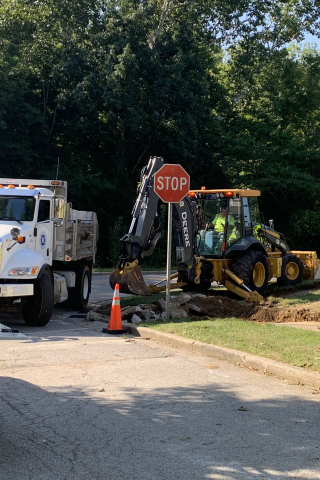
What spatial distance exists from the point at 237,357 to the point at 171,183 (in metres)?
4.31

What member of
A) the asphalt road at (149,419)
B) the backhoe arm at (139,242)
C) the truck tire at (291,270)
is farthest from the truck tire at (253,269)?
the asphalt road at (149,419)

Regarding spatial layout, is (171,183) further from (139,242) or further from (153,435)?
(153,435)

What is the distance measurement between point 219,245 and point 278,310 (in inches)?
155

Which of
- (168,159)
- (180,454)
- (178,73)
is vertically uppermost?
(178,73)

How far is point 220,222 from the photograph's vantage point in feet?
59.1

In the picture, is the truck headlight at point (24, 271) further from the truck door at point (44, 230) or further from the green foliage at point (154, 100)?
the green foliage at point (154, 100)

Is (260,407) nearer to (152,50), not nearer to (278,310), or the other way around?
(278,310)

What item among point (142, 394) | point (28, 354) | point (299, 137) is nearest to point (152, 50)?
point (299, 137)

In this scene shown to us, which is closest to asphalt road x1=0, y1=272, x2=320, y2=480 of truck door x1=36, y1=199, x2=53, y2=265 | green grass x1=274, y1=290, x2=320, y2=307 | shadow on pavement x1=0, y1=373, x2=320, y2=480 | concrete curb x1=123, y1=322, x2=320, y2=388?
shadow on pavement x1=0, y1=373, x2=320, y2=480

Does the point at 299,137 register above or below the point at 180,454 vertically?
above

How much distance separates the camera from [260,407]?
7.09 m

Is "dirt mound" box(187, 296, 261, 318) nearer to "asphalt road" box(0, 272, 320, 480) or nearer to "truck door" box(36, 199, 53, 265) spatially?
"truck door" box(36, 199, 53, 265)

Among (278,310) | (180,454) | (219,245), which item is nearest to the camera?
(180,454)

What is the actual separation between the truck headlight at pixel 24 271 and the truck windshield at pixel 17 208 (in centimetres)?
155
